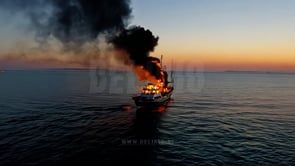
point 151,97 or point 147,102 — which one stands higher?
point 151,97

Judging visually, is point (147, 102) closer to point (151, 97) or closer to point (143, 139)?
point (151, 97)

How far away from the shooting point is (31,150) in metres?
34.7

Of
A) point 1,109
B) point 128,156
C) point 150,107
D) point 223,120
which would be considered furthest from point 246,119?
point 1,109

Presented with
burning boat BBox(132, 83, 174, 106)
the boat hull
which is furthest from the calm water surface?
burning boat BBox(132, 83, 174, 106)

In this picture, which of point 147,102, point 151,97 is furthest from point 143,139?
point 151,97

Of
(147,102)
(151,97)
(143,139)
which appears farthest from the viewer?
(151,97)

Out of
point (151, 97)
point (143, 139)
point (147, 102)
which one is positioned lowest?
point (143, 139)

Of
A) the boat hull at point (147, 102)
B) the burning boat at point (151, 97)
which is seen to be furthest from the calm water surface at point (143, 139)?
the burning boat at point (151, 97)

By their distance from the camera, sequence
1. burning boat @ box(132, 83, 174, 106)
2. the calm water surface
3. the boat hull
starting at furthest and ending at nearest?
1. burning boat @ box(132, 83, 174, 106)
2. the boat hull
3. the calm water surface

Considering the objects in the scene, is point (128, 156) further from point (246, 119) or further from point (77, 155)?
point (246, 119)

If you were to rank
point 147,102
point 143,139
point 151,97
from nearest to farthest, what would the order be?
point 143,139, point 147,102, point 151,97

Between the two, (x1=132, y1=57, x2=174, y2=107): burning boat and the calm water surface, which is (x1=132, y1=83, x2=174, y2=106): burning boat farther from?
the calm water surface

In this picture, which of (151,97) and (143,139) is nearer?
(143,139)

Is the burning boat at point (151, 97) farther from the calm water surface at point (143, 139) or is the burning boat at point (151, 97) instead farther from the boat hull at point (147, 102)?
the calm water surface at point (143, 139)
